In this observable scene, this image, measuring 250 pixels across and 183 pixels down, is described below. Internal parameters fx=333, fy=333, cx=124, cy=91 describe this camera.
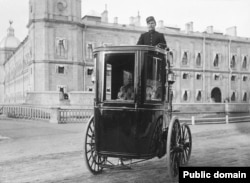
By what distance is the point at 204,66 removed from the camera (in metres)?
49.0

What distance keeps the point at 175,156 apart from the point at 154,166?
894mm

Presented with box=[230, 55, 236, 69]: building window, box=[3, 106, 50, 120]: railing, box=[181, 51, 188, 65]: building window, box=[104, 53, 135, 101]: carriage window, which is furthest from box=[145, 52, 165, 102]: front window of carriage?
box=[230, 55, 236, 69]: building window

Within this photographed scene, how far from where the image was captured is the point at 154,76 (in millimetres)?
5535

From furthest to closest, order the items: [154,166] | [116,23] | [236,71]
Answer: [236,71]
[116,23]
[154,166]

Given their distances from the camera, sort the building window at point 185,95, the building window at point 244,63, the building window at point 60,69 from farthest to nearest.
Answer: the building window at point 244,63, the building window at point 185,95, the building window at point 60,69

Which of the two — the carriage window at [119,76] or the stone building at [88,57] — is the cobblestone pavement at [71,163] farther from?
the stone building at [88,57]

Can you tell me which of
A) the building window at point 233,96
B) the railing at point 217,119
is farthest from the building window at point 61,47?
the building window at point 233,96

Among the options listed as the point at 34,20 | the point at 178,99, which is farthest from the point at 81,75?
the point at 178,99

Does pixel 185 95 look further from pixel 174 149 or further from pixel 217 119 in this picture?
pixel 174 149

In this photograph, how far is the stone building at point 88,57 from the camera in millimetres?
35969

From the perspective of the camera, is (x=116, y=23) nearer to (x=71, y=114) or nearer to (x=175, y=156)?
(x=71, y=114)

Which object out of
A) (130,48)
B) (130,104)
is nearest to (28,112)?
(130,104)

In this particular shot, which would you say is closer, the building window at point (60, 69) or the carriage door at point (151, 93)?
the carriage door at point (151, 93)

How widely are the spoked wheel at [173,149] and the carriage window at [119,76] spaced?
867mm
